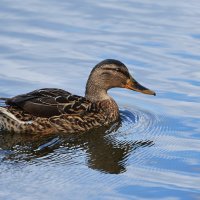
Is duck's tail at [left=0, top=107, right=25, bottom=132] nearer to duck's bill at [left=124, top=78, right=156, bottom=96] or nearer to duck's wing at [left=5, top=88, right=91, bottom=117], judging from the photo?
duck's wing at [left=5, top=88, right=91, bottom=117]

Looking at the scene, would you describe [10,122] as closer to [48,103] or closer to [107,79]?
[48,103]

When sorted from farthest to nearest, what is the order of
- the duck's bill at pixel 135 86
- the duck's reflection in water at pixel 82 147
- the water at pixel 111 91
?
1. the duck's bill at pixel 135 86
2. the duck's reflection in water at pixel 82 147
3. the water at pixel 111 91

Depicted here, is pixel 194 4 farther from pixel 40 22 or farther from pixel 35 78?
pixel 35 78

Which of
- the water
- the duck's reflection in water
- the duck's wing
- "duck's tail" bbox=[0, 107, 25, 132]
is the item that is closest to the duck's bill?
the water

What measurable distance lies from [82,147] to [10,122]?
120 cm

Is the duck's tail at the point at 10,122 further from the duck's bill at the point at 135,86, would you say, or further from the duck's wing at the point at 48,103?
the duck's bill at the point at 135,86

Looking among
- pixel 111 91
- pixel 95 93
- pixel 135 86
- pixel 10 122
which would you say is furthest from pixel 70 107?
pixel 111 91

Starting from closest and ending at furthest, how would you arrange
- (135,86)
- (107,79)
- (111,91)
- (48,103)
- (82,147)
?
(82,147)
(48,103)
(135,86)
(107,79)
(111,91)

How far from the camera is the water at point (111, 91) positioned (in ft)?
30.1

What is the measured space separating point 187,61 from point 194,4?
11.0ft

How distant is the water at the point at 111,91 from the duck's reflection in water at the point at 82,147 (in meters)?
0.01

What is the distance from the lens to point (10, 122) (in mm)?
11242

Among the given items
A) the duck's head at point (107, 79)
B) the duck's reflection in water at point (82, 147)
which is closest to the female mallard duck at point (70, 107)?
the duck's head at point (107, 79)

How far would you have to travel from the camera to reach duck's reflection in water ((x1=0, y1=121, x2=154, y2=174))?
998 centimetres
